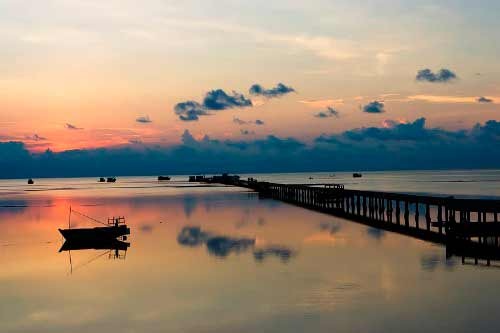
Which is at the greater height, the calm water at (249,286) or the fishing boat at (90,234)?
the fishing boat at (90,234)

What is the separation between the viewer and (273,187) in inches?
3794

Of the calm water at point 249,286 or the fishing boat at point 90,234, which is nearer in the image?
the calm water at point 249,286

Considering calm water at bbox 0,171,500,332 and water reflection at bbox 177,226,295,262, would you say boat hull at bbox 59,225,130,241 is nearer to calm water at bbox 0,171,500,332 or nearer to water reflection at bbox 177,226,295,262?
calm water at bbox 0,171,500,332

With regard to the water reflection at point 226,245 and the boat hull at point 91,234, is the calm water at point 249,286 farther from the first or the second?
the boat hull at point 91,234

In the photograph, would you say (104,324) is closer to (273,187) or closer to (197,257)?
(197,257)

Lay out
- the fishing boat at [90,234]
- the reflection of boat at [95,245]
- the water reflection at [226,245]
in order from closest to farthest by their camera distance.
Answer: the water reflection at [226,245] → the reflection of boat at [95,245] → the fishing boat at [90,234]

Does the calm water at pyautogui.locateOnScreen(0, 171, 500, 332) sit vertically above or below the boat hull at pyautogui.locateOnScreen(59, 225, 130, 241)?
below

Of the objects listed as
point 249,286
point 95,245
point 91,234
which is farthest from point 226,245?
point 249,286

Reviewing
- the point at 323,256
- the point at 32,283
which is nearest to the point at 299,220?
the point at 323,256

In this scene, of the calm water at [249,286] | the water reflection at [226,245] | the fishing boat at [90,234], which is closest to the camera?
the calm water at [249,286]

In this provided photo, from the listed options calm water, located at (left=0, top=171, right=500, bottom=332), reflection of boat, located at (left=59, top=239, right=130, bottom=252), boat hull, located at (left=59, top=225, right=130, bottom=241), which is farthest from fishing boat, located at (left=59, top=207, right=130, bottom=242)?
calm water, located at (left=0, top=171, right=500, bottom=332)

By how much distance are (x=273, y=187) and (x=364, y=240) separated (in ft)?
203

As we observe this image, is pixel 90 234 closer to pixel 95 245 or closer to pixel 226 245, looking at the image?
pixel 95 245

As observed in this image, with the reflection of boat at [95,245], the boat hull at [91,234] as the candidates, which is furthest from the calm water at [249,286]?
the boat hull at [91,234]
